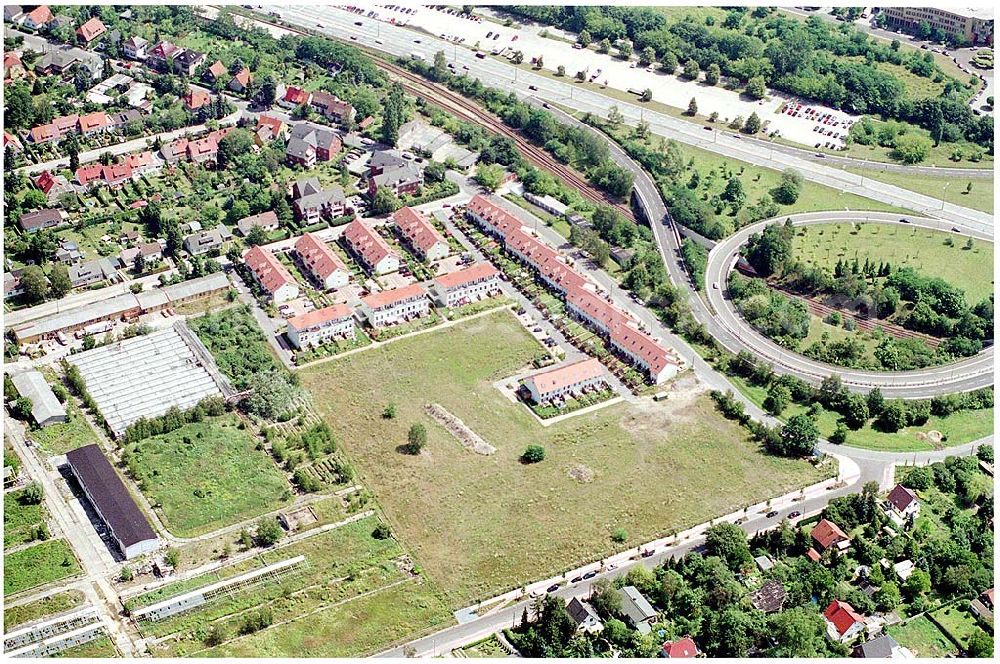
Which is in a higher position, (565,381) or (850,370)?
(850,370)

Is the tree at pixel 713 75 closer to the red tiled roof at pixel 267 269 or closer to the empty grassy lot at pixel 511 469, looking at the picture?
the empty grassy lot at pixel 511 469

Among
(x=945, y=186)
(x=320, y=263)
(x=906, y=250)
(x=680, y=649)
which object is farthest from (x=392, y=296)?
(x=945, y=186)

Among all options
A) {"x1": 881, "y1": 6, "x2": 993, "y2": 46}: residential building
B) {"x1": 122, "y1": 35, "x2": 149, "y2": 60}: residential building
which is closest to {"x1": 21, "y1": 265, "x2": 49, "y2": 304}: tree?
{"x1": 122, "y1": 35, "x2": 149, "y2": 60}: residential building

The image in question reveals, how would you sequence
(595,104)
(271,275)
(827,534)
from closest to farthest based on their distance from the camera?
(827,534), (271,275), (595,104)

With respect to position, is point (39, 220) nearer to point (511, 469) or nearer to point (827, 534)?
point (511, 469)

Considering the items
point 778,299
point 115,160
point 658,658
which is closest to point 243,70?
point 115,160

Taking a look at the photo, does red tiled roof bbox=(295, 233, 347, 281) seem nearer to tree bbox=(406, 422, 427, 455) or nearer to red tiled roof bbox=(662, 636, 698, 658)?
tree bbox=(406, 422, 427, 455)
